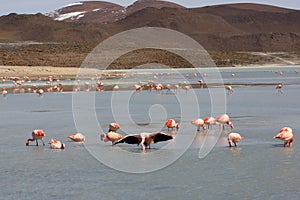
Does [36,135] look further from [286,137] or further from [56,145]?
[286,137]

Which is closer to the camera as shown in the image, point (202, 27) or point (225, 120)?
point (225, 120)

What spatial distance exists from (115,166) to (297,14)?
177 metres

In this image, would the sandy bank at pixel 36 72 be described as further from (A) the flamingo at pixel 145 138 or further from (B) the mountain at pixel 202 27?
(B) the mountain at pixel 202 27

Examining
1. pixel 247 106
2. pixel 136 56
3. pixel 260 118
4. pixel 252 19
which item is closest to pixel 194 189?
pixel 260 118

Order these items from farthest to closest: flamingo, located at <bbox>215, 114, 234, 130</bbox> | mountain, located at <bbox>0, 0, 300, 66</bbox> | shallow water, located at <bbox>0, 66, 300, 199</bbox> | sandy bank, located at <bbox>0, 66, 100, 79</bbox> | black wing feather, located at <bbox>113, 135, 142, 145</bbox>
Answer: mountain, located at <bbox>0, 0, 300, 66</bbox>, sandy bank, located at <bbox>0, 66, 100, 79</bbox>, flamingo, located at <bbox>215, 114, 234, 130</bbox>, black wing feather, located at <bbox>113, 135, 142, 145</bbox>, shallow water, located at <bbox>0, 66, 300, 199</bbox>

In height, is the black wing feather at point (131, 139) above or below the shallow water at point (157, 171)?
above

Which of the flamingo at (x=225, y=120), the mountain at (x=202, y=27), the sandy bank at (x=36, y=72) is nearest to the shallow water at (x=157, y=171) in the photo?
the flamingo at (x=225, y=120)

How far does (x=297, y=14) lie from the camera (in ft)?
590

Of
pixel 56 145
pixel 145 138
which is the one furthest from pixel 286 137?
pixel 56 145

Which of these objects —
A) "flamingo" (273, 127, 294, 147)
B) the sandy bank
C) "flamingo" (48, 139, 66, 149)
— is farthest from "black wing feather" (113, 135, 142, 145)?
the sandy bank

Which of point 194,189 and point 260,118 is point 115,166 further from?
point 260,118

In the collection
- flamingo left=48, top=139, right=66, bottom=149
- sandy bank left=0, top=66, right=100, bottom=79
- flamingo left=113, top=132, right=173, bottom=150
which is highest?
sandy bank left=0, top=66, right=100, bottom=79

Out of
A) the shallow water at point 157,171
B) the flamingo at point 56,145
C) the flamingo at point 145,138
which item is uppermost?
the flamingo at point 145,138

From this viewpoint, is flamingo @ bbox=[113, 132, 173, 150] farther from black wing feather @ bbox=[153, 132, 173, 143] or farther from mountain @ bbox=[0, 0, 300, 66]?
mountain @ bbox=[0, 0, 300, 66]
